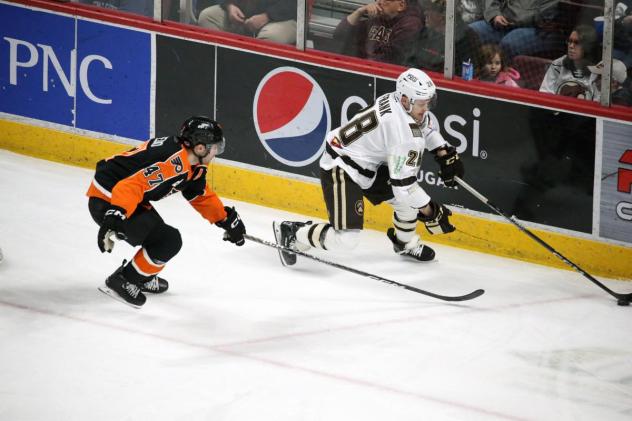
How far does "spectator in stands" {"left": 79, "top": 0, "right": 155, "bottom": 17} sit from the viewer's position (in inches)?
302

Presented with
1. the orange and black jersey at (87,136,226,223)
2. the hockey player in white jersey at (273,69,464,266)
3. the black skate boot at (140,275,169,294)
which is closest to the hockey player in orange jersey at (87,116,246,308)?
the orange and black jersey at (87,136,226,223)

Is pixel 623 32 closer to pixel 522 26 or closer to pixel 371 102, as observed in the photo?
pixel 522 26

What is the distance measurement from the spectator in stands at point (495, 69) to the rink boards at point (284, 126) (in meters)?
0.13

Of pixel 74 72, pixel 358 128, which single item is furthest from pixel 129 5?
pixel 358 128

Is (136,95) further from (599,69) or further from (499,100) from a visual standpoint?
(599,69)

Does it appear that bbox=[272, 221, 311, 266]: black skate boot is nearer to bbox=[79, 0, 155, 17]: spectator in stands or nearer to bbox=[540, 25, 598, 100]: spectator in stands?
bbox=[540, 25, 598, 100]: spectator in stands

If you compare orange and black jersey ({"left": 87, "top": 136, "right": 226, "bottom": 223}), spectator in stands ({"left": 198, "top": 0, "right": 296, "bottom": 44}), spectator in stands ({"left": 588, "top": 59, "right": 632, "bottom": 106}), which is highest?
spectator in stands ({"left": 198, "top": 0, "right": 296, "bottom": 44})

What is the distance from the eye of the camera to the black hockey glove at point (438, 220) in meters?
6.52

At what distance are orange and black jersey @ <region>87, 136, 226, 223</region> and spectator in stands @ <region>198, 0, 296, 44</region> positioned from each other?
185cm

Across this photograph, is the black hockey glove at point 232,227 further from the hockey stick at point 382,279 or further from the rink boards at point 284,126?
the rink boards at point 284,126

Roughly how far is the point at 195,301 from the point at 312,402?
126cm

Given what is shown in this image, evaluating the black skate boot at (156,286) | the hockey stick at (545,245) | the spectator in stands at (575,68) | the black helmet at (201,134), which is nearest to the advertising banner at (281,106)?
the hockey stick at (545,245)

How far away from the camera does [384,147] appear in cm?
622

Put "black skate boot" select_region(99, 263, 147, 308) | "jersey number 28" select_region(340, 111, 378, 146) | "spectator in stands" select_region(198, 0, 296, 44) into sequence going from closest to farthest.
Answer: "black skate boot" select_region(99, 263, 147, 308) < "jersey number 28" select_region(340, 111, 378, 146) < "spectator in stands" select_region(198, 0, 296, 44)
